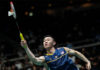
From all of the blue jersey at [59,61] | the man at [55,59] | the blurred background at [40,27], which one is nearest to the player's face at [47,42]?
the man at [55,59]

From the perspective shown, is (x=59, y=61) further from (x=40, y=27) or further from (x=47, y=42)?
(x=40, y=27)

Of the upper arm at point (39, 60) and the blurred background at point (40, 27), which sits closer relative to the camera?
the upper arm at point (39, 60)

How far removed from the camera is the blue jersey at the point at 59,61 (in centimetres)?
355

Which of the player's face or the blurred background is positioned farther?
the blurred background

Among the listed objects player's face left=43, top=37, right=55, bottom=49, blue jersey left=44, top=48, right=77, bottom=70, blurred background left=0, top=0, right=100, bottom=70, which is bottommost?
blurred background left=0, top=0, right=100, bottom=70

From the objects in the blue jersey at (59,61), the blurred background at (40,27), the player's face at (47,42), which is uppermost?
the player's face at (47,42)

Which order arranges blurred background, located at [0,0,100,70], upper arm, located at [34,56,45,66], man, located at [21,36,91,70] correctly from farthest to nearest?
blurred background, located at [0,0,100,70], man, located at [21,36,91,70], upper arm, located at [34,56,45,66]

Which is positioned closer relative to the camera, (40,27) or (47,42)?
(47,42)

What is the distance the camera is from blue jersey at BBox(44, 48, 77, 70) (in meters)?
3.55

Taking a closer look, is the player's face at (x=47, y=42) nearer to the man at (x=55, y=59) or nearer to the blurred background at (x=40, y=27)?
the man at (x=55, y=59)

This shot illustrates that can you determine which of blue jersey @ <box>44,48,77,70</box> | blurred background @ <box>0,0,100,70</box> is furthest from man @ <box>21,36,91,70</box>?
blurred background @ <box>0,0,100,70</box>

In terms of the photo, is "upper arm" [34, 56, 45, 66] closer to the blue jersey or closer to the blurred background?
the blue jersey

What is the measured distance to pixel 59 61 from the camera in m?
3.58

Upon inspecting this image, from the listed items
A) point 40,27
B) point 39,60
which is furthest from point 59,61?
point 40,27
